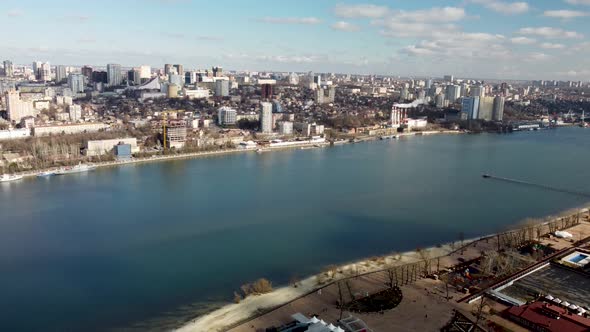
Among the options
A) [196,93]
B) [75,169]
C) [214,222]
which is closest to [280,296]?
[214,222]

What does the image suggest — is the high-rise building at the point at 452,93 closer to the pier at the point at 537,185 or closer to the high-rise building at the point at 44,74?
the pier at the point at 537,185

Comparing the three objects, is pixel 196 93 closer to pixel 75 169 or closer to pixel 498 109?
pixel 498 109

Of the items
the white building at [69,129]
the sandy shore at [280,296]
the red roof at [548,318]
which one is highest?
the white building at [69,129]

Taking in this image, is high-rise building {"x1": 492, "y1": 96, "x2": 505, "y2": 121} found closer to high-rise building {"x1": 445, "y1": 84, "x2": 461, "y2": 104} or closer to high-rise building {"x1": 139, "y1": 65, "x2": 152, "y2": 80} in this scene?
high-rise building {"x1": 445, "y1": 84, "x2": 461, "y2": 104}

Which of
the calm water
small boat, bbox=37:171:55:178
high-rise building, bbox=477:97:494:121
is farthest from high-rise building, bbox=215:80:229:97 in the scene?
small boat, bbox=37:171:55:178

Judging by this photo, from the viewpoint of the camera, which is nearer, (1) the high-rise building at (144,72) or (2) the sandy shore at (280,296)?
(2) the sandy shore at (280,296)

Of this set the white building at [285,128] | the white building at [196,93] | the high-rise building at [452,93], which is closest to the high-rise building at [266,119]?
the white building at [285,128]

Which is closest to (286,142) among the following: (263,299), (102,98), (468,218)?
(468,218)
